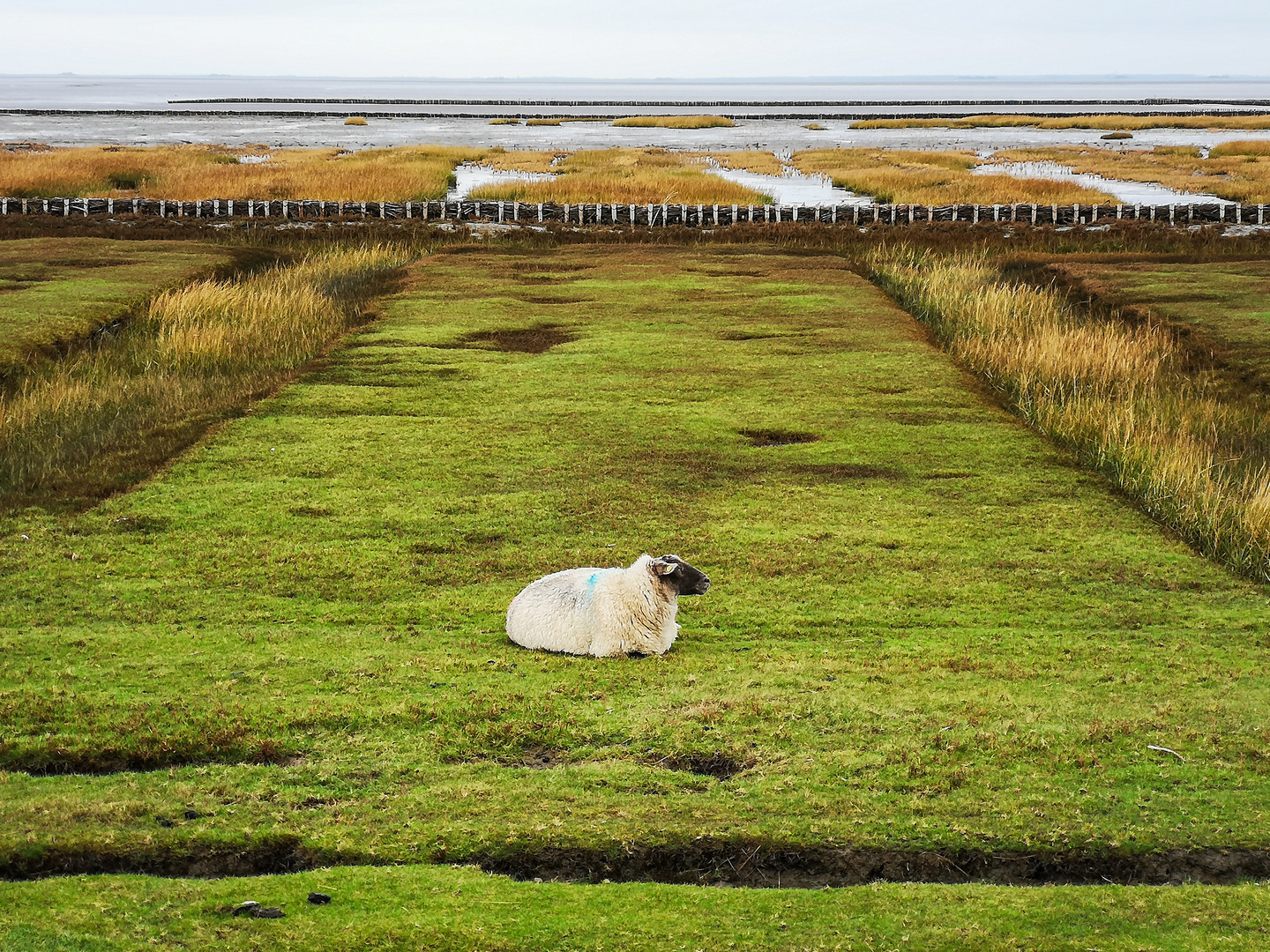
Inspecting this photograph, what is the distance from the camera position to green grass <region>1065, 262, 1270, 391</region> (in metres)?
19.9

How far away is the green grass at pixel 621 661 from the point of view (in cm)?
666

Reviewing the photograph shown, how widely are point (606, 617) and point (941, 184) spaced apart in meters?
48.0

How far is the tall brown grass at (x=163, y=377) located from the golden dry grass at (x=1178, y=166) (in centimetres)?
3823

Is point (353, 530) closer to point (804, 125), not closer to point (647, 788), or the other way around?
point (647, 788)

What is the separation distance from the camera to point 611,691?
8117mm

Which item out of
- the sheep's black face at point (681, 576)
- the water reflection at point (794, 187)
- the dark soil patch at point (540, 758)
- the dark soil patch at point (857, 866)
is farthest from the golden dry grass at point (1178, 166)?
the dark soil patch at point (540, 758)

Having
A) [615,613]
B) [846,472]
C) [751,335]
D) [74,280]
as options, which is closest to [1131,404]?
[846,472]

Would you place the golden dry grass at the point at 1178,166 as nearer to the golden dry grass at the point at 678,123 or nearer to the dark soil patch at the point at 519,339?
the dark soil patch at the point at 519,339

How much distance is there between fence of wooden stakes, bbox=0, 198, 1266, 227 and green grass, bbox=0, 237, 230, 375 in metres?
8.90

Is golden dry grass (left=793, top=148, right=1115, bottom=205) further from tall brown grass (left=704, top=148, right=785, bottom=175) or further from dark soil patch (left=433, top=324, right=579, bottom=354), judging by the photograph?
dark soil patch (left=433, top=324, right=579, bottom=354)

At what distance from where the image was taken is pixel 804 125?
138m

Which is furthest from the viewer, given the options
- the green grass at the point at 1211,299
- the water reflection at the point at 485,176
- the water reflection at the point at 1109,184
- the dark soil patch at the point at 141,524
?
the water reflection at the point at 485,176

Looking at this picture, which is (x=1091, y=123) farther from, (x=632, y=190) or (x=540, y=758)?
(x=540, y=758)

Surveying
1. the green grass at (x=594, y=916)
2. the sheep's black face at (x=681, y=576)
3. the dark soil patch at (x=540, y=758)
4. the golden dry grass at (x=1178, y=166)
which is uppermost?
the golden dry grass at (x=1178, y=166)
